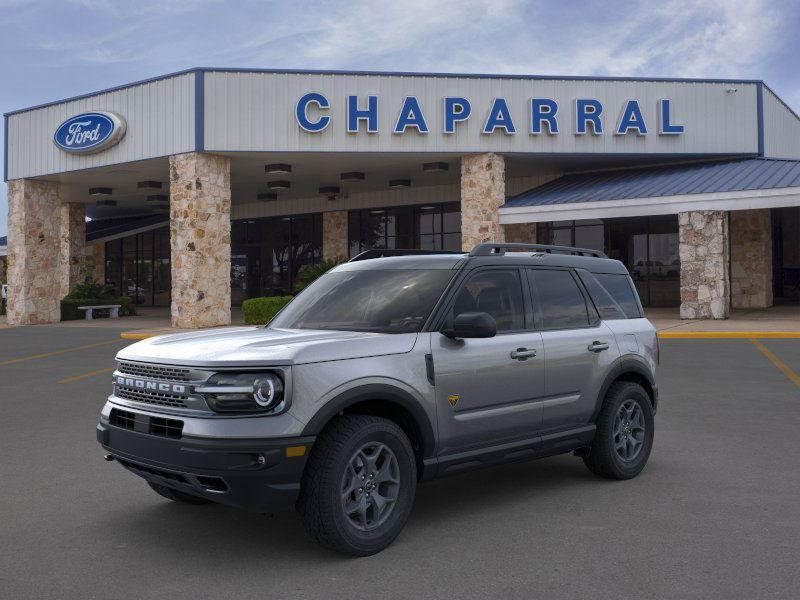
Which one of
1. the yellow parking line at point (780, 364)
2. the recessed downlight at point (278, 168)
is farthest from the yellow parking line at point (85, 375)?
the recessed downlight at point (278, 168)

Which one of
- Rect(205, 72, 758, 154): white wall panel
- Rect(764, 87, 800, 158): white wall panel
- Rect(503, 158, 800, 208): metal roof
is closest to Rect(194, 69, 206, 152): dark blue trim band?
Rect(205, 72, 758, 154): white wall panel

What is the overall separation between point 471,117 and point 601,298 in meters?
20.0

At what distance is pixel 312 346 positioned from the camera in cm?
450

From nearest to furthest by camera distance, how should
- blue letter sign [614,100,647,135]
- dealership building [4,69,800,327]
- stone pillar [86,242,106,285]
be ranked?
dealership building [4,69,800,327] → blue letter sign [614,100,647,135] → stone pillar [86,242,106,285]

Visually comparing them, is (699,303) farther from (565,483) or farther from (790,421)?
(565,483)

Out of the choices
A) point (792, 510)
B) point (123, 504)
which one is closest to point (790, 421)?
point (792, 510)

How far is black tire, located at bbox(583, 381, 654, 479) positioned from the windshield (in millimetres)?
1819

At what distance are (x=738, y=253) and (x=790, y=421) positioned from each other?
76.7ft

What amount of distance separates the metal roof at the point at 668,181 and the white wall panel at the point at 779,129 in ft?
5.73

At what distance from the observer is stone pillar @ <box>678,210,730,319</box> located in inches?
923

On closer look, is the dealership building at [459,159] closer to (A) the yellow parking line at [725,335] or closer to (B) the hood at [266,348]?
(A) the yellow parking line at [725,335]

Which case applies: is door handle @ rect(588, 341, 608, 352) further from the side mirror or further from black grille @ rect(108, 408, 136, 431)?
black grille @ rect(108, 408, 136, 431)

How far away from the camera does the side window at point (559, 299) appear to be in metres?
5.96

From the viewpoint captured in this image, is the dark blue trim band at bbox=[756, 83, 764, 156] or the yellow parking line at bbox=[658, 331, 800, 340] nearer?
the yellow parking line at bbox=[658, 331, 800, 340]
